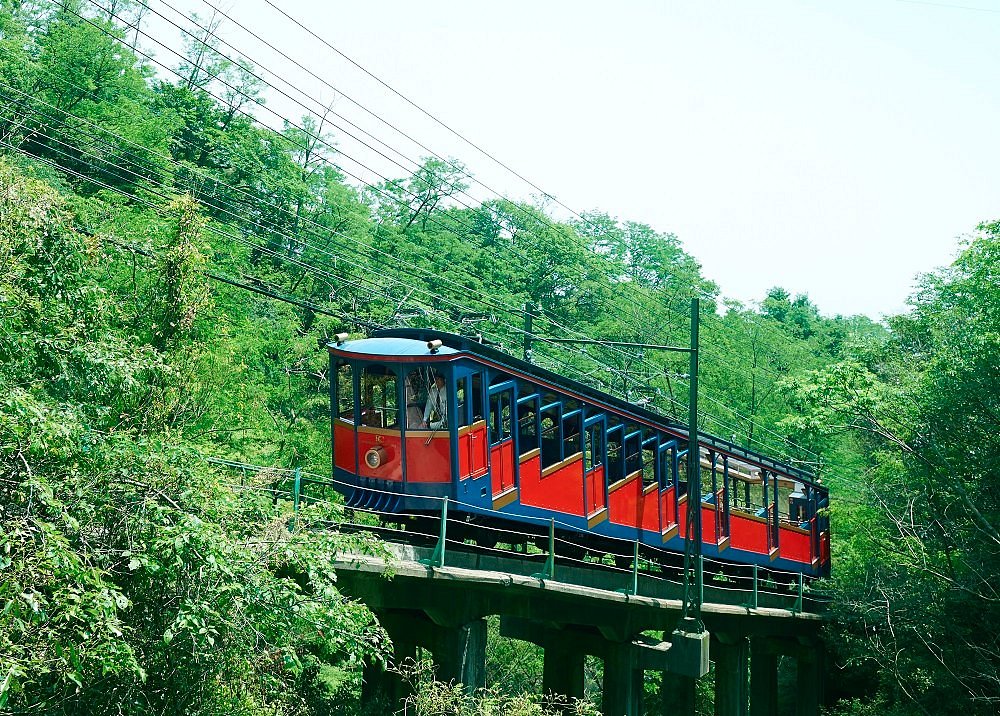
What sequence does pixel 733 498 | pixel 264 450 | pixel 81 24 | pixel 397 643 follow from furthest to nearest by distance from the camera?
pixel 81 24, pixel 264 450, pixel 733 498, pixel 397 643

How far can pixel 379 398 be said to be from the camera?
1617 cm

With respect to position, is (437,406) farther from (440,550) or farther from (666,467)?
(666,467)

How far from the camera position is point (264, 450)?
1014 inches

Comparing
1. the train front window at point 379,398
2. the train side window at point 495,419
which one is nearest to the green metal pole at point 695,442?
the train side window at point 495,419

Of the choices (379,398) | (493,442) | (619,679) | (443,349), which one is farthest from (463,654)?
(619,679)

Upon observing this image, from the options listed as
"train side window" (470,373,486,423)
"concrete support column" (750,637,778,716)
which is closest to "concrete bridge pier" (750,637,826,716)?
"concrete support column" (750,637,778,716)

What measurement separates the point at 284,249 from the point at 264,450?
46.0 ft

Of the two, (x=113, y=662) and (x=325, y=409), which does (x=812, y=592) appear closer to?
(x=325, y=409)

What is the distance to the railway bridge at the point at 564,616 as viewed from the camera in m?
13.8

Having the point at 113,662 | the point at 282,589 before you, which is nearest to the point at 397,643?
the point at 282,589

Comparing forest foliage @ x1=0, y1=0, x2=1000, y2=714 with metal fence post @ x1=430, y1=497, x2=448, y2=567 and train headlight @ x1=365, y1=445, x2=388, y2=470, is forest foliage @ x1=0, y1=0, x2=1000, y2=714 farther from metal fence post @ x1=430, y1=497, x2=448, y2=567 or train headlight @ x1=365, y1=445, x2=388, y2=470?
train headlight @ x1=365, y1=445, x2=388, y2=470

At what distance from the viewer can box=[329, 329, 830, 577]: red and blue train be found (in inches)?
616

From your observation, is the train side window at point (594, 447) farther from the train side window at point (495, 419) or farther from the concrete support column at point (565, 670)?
the concrete support column at point (565, 670)

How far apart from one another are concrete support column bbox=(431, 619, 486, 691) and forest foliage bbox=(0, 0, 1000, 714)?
1083 mm
